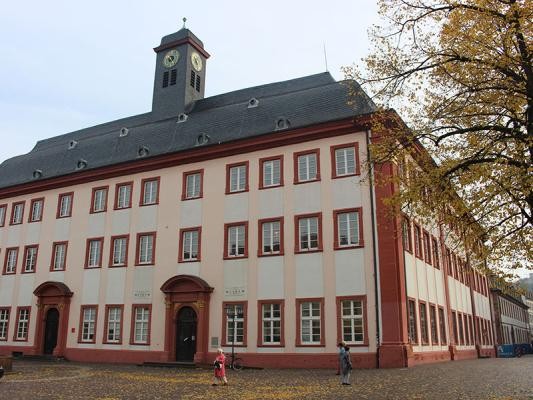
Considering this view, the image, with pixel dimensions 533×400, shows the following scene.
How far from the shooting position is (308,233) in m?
24.4

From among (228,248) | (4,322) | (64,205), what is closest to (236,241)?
(228,248)

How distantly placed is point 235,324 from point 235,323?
0.06 metres

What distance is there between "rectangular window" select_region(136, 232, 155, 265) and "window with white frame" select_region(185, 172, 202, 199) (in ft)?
9.56

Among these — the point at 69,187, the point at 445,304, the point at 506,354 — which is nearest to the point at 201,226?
the point at 69,187

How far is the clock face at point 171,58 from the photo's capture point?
37562 mm

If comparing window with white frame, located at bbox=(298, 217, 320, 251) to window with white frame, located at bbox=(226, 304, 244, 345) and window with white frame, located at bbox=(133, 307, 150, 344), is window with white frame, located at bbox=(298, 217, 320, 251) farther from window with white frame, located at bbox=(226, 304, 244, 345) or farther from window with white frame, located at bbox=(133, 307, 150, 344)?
window with white frame, located at bbox=(133, 307, 150, 344)

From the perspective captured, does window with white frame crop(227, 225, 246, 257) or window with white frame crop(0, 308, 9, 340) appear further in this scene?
window with white frame crop(0, 308, 9, 340)

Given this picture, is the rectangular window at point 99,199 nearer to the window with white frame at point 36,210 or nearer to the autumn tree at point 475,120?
the window with white frame at point 36,210

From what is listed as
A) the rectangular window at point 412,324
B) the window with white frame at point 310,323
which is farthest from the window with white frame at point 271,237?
the rectangular window at point 412,324

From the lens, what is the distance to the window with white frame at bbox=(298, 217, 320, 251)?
79.1 ft

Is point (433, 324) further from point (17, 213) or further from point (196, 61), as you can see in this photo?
point (17, 213)

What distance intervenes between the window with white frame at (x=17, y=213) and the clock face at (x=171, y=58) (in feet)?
44.5

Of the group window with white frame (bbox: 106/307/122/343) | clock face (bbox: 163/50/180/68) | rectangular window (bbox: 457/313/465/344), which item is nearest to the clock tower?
clock face (bbox: 163/50/180/68)

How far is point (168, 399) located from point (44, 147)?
33757mm
